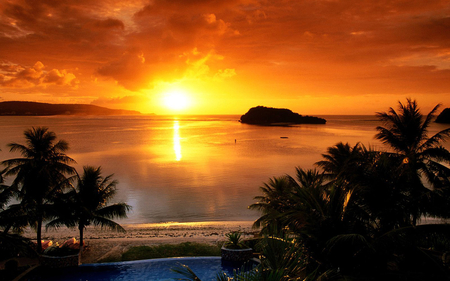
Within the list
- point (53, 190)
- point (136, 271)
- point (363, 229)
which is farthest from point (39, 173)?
point (363, 229)

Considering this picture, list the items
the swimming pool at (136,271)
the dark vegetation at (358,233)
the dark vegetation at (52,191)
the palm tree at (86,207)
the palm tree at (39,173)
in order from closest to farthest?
the dark vegetation at (358,233)
the swimming pool at (136,271)
the palm tree at (39,173)
the dark vegetation at (52,191)
the palm tree at (86,207)

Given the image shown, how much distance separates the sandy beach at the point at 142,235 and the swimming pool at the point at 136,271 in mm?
1282

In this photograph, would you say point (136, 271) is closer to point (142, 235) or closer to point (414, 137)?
point (142, 235)

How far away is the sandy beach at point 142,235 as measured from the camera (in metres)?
16.3

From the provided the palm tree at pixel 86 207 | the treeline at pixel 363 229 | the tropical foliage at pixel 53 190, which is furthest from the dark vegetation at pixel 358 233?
the tropical foliage at pixel 53 190

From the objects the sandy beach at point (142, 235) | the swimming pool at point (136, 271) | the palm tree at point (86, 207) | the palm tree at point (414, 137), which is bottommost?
the sandy beach at point (142, 235)

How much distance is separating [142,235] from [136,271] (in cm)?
707

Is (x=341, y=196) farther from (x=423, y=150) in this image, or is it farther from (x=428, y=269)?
(x=423, y=150)

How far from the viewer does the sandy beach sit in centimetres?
1627

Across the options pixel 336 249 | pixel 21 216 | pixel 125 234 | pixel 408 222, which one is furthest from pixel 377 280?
pixel 125 234

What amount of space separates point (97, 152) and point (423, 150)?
64884mm

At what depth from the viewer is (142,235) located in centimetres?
2016

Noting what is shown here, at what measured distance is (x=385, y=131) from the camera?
623 inches

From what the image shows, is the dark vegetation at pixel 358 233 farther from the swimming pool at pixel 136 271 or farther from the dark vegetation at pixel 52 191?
the dark vegetation at pixel 52 191
